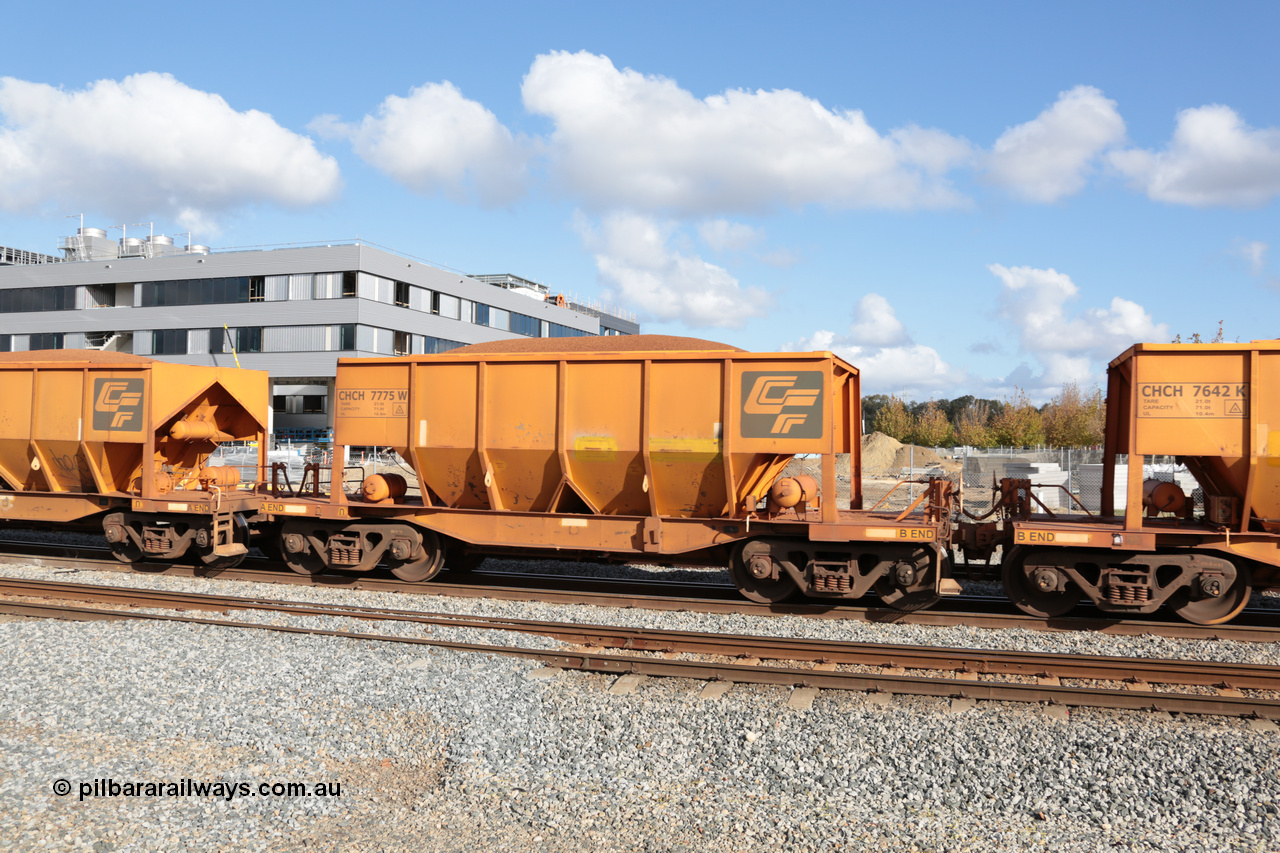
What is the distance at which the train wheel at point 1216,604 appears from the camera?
953 centimetres

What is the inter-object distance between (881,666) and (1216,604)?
178 inches

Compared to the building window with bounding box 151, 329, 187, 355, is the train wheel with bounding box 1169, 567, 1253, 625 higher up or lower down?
lower down

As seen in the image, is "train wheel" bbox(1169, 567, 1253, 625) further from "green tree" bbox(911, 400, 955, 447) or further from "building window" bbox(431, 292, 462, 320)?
"green tree" bbox(911, 400, 955, 447)

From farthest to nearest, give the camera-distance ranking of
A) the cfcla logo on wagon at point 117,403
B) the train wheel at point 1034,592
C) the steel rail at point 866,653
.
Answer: the cfcla logo on wagon at point 117,403 → the train wheel at point 1034,592 → the steel rail at point 866,653

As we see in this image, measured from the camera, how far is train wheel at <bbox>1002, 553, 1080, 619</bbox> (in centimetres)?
992

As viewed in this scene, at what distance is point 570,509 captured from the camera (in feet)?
39.0

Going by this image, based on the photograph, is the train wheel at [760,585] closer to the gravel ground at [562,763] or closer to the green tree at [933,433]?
the gravel ground at [562,763]

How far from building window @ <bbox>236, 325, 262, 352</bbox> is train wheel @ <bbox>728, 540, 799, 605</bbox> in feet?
154

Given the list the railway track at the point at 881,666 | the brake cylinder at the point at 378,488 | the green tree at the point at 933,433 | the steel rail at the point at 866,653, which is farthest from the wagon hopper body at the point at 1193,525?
the green tree at the point at 933,433

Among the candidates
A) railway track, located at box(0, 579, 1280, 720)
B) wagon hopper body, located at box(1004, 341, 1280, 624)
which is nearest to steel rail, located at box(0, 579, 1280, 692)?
railway track, located at box(0, 579, 1280, 720)

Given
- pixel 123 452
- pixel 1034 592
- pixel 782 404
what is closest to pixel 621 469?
pixel 782 404

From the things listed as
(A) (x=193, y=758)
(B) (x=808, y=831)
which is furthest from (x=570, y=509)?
(B) (x=808, y=831)

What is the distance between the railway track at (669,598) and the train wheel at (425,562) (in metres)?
0.14

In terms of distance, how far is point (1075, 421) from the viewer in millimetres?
50000
